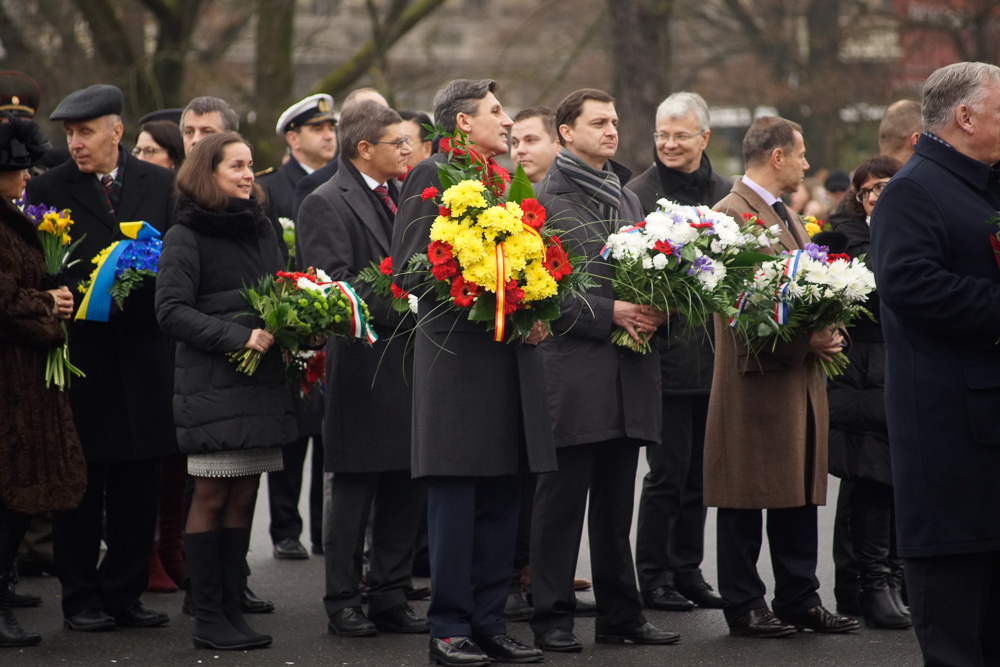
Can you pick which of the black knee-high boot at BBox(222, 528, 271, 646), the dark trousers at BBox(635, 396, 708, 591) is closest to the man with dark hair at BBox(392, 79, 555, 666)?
→ the black knee-high boot at BBox(222, 528, 271, 646)

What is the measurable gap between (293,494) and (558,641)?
10.3 ft

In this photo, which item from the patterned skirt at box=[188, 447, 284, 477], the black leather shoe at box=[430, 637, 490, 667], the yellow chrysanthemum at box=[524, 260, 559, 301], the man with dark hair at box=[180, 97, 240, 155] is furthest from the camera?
the man with dark hair at box=[180, 97, 240, 155]

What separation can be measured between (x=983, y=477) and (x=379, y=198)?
3382 mm

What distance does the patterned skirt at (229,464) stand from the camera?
609cm

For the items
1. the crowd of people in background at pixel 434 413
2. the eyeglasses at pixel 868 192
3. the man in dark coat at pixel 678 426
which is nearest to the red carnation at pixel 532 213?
the crowd of people in background at pixel 434 413

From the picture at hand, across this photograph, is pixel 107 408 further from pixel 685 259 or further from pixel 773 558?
pixel 773 558

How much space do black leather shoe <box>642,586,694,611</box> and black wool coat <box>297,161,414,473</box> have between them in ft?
5.33

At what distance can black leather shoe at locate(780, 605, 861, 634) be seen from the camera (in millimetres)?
6520

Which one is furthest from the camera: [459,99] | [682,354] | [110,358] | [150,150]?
[150,150]

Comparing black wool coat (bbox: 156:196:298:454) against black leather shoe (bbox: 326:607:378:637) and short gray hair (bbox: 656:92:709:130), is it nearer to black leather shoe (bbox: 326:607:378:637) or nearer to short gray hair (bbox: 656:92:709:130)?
black leather shoe (bbox: 326:607:378:637)

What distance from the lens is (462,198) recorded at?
5.46 m

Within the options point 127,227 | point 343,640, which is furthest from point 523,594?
point 127,227

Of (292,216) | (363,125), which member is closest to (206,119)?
(292,216)

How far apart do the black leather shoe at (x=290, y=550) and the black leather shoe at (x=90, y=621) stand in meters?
2.12
